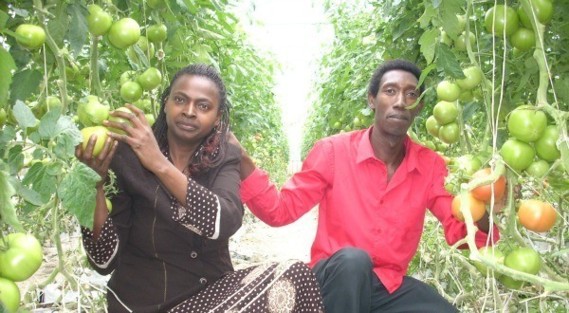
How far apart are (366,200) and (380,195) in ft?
0.18

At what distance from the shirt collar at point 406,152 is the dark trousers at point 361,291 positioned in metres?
0.40

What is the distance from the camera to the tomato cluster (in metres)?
0.83

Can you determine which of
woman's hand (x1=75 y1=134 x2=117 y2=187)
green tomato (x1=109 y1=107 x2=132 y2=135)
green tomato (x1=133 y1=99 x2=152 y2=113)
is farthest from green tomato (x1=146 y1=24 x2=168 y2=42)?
woman's hand (x1=75 y1=134 x2=117 y2=187)

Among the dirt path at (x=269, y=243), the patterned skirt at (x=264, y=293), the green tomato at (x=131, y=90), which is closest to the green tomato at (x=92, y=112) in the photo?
the green tomato at (x=131, y=90)

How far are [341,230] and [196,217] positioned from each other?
2.36 feet

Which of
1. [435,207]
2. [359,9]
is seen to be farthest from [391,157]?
[359,9]

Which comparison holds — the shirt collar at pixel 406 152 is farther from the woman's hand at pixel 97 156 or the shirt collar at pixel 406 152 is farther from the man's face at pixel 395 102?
the woman's hand at pixel 97 156

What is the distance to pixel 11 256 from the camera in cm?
86

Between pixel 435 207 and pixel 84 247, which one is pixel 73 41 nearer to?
pixel 84 247

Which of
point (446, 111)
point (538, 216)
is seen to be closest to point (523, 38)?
point (446, 111)

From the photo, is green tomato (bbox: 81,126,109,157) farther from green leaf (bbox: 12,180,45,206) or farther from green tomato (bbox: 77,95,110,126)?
green leaf (bbox: 12,180,45,206)

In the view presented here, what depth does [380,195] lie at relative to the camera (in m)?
2.03

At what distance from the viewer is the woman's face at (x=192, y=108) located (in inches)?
65.2

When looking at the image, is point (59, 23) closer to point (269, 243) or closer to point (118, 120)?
point (118, 120)
